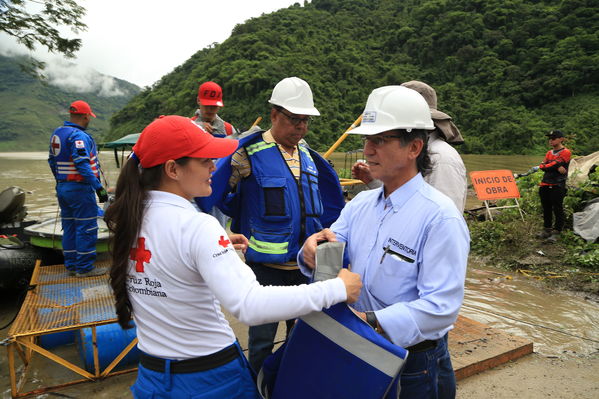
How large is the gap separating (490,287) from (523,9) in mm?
63902

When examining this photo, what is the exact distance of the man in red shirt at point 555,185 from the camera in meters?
7.86

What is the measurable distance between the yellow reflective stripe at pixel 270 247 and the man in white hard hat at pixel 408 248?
89 cm

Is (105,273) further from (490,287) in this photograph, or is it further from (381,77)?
(381,77)

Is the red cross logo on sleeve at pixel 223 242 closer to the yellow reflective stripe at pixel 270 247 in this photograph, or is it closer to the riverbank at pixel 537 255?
the yellow reflective stripe at pixel 270 247

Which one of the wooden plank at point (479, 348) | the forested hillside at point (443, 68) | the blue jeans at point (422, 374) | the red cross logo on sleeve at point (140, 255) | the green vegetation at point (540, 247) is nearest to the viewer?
the red cross logo on sleeve at point (140, 255)

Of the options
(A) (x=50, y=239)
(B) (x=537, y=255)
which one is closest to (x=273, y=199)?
(A) (x=50, y=239)

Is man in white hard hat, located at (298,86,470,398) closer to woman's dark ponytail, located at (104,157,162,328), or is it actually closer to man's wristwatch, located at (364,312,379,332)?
man's wristwatch, located at (364,312,379,332)

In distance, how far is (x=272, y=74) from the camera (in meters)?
53.2

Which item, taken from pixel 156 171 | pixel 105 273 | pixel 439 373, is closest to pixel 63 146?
pixel 105 273

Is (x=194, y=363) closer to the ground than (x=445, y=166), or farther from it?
closer to the ground

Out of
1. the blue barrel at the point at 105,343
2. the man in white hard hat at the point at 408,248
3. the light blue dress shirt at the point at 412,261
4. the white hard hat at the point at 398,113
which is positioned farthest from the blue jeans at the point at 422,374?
the blue barrel at the point at 105,343

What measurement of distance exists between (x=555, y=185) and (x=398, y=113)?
25.4ft

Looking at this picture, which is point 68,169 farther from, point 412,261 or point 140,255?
point 412,261

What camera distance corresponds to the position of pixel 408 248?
143 centimetres
